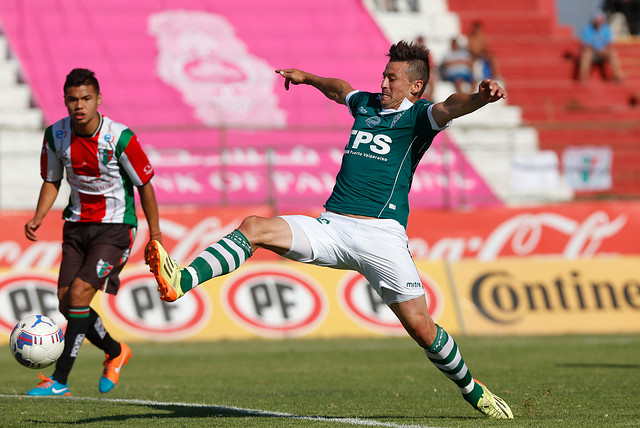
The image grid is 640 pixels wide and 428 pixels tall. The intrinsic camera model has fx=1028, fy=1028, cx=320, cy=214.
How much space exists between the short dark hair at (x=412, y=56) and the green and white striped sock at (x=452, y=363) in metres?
1.72

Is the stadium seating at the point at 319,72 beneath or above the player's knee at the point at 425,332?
above

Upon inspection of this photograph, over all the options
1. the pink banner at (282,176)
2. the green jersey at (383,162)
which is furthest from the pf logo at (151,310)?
the green jersey at (383,162)

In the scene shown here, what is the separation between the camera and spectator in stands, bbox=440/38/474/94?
75.5 ft

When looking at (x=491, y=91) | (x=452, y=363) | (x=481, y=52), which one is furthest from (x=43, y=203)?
(x=481, y=52)

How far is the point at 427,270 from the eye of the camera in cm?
1524

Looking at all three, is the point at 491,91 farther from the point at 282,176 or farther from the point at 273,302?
the point at 282,176

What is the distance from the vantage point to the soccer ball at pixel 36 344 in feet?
24.3

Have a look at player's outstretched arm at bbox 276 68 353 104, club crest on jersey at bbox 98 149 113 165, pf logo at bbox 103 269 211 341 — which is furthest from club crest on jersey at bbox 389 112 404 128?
pf logo at bbox 103 269 211 341

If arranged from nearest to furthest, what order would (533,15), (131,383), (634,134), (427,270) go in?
(131,383)
(427,270)
(634,134)
(533,15)

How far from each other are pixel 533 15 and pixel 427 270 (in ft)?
44.6

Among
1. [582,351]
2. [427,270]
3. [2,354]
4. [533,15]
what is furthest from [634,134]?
[2,354]

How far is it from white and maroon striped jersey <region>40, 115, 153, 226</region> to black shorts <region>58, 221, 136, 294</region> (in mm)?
76

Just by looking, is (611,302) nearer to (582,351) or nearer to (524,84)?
(582,351)

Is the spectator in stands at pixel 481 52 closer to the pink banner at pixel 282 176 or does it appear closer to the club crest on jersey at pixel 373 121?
the pink banner at pixel 282 176
